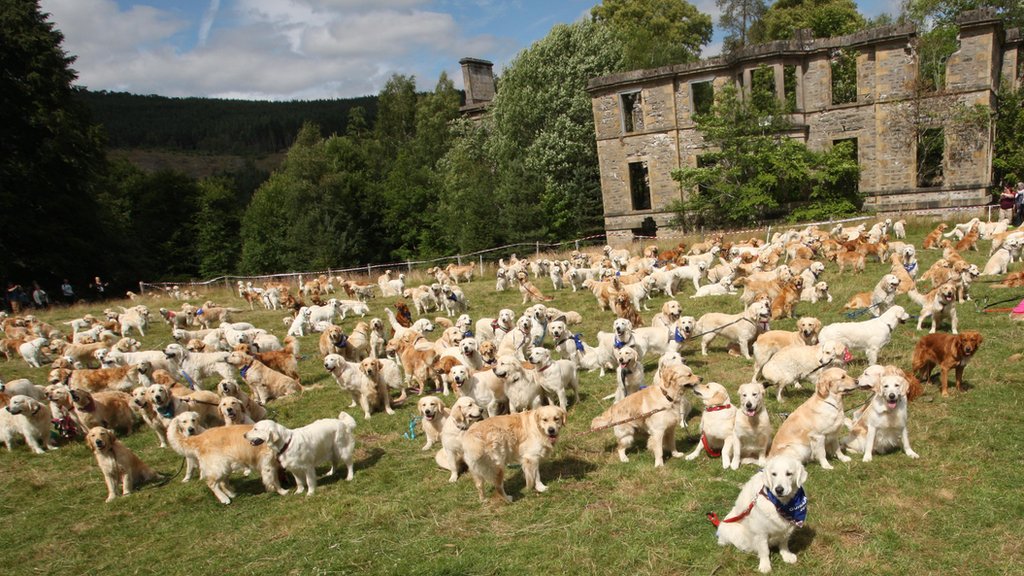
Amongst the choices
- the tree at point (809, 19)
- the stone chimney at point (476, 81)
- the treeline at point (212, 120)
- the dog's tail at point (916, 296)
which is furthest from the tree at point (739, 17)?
the treeline at point (212, 120)

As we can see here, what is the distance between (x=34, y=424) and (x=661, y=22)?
55933 millimetres

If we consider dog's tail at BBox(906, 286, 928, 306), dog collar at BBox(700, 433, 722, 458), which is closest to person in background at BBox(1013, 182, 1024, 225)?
dog's tail at BBox(906, 286, 928, 306)

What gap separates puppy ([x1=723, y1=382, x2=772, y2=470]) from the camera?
6035 mm

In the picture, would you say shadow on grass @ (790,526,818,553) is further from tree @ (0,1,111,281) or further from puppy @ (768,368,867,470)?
tree @ (0,1,111,281)

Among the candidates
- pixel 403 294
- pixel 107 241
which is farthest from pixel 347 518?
pixel 107 241

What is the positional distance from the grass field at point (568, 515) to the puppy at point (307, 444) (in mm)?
247

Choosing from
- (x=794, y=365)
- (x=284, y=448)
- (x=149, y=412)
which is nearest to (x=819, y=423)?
(x=794, y=365)

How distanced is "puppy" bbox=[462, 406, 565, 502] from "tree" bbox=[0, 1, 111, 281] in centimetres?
3583

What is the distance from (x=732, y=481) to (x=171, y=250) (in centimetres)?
6882

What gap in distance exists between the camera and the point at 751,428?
625cm

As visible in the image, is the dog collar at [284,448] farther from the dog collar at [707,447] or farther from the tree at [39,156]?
the tree at [39,156]

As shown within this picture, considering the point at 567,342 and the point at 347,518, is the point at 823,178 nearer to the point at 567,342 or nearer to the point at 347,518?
the point at 567,342

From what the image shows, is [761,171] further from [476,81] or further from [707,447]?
A: [476,81]

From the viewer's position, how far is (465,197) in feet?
148
